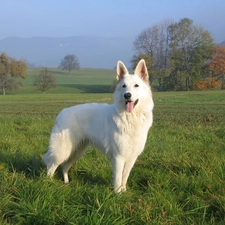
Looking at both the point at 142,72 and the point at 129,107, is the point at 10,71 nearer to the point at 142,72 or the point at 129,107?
the point at 142,72

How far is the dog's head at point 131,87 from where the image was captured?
4.67m

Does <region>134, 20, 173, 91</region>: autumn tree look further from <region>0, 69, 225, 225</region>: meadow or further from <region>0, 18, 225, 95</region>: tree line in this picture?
<region>0, 69, 225, 225</region>: meadow

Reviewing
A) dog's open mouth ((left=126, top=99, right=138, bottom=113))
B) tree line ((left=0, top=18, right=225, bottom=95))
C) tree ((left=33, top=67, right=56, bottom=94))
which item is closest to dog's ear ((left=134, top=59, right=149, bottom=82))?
dog's open mouth ((left=126, top=99, right=138, bottom=113))

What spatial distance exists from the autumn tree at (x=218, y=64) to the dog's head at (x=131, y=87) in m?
60.2

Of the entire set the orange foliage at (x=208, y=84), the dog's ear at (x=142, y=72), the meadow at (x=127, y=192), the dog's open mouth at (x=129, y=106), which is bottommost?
the orange foliage at (x=208, y=84)

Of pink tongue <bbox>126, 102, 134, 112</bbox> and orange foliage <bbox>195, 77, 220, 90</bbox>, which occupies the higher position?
pink tongue <bbox>126, 102, 134, 112</bbox>

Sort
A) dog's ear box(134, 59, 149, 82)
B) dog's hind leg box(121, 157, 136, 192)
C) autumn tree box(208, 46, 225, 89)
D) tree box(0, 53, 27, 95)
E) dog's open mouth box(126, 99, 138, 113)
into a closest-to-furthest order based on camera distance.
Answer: dog's open mouth box(126, 99, 138, 113), dog's hind leg box(121, 157, 136, 192), dog's ear box(134, 59, 149, 82), autumn tree box(208, 46, 225, 89), tree box(0, 53, 27, 95)

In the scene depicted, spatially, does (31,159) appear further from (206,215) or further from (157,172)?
(206,215)

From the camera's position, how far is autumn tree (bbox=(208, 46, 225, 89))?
60969mm

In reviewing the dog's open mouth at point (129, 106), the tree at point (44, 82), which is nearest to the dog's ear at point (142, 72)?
the dog's open mouth at point (129, 106)

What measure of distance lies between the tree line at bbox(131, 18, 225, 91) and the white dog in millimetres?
56949

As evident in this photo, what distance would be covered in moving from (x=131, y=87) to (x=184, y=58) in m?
60.7

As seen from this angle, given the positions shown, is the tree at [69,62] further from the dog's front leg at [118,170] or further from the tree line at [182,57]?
the dog's front leg at [118,170]

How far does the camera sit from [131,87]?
4723mm
